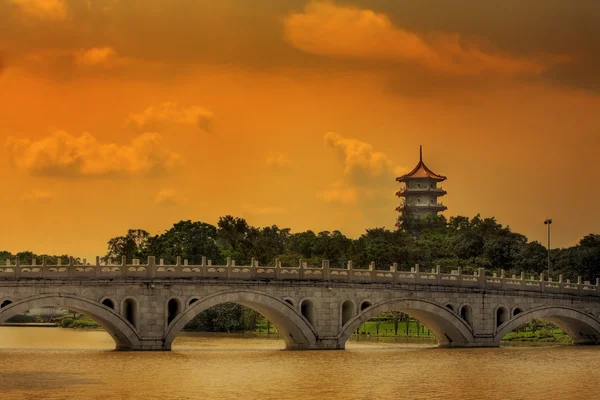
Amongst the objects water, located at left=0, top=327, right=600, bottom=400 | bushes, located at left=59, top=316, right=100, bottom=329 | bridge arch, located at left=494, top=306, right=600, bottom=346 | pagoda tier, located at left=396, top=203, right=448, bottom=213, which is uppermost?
pagoda tier, located at left=396, top=203, right=448, bottom=213

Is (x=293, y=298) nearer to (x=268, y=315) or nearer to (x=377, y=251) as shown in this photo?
(x=268, y=315)

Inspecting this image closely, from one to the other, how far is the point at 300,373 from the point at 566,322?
37.3 meters

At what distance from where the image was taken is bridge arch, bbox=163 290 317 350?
234 ft

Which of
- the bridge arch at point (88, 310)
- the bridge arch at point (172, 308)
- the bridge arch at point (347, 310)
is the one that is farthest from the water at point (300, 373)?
the bridge arch at point (172, 308)

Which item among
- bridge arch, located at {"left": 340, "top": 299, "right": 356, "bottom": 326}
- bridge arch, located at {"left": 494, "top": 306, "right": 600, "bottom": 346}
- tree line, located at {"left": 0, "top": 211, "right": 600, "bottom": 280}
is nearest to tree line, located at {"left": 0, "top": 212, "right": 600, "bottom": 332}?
tree line, located at {"left": 0, "top": 211, "right": 600, "bottom": 280}

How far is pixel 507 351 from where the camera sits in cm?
7731

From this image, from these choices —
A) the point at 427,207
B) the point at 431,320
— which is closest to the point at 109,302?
the point at 431,320

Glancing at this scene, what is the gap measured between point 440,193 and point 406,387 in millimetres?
138338

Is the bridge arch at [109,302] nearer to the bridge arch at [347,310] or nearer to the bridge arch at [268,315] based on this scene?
the bridge arch at [268,315]

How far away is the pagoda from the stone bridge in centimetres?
9959

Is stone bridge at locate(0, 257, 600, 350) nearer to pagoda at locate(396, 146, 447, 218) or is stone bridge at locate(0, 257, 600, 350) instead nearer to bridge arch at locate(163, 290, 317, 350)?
bridge arch at locate(163, 290, 317, 350)

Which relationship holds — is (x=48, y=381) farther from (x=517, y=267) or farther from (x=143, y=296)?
(x=517, y=267)

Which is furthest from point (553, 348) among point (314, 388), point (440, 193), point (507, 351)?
point (440, 193)

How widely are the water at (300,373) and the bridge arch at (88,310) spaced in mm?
1474
